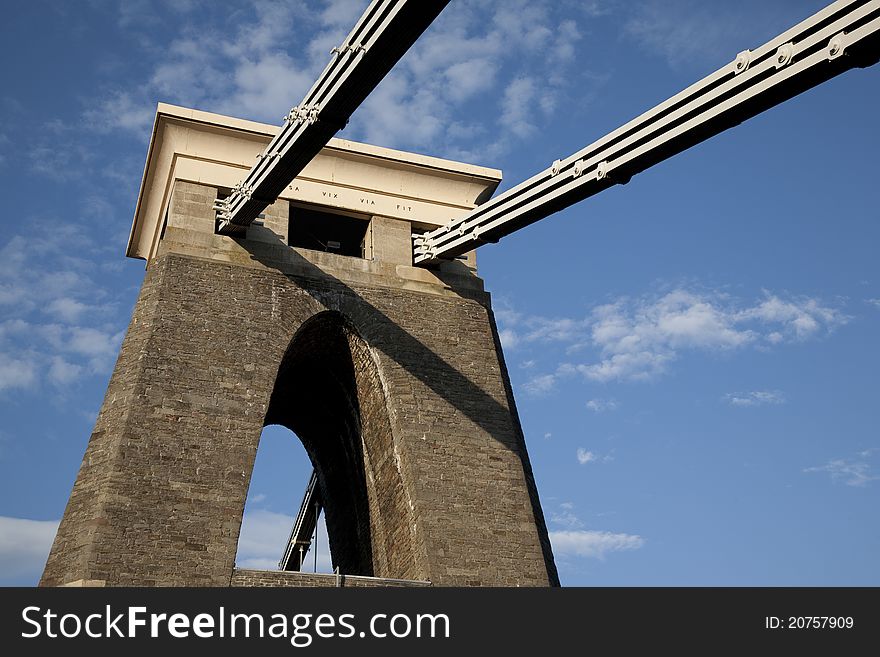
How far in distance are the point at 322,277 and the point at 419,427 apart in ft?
12.0

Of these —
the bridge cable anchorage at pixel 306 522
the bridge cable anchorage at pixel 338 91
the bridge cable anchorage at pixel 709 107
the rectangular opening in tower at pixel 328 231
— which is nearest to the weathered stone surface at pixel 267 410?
the bridge cable anchorage at pixel 338 91

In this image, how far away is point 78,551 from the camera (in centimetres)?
1567

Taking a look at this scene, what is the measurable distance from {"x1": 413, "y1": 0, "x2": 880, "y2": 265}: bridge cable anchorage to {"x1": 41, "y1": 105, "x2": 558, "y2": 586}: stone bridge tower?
2913 mm

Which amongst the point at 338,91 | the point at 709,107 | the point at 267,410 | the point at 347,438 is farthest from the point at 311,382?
the point at 709,107

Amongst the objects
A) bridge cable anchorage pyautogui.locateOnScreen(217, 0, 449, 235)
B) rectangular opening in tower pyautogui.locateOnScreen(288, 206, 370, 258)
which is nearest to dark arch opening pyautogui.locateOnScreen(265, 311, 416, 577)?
rectangular opening in tower pyautogui.locateOnScreen(288, 206, 370, 258)

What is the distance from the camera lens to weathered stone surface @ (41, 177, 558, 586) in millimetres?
16219

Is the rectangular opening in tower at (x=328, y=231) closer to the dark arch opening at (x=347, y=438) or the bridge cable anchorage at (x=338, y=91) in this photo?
the dark arch opening at (x=347, y=438)

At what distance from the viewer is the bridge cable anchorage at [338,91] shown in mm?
13750

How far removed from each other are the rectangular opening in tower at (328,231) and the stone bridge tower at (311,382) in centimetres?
10

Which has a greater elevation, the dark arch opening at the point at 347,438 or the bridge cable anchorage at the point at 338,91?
the bridge cable anchorage at the point at 338,91

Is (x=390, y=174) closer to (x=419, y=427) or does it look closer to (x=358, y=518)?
(x=419, y=427)

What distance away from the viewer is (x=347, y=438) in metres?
22.5

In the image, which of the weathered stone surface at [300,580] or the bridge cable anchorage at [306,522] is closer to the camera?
the weathered stone surface at [300,580]
